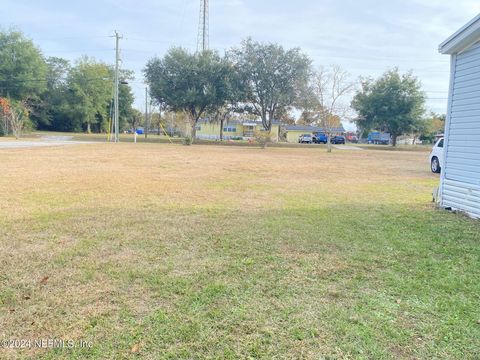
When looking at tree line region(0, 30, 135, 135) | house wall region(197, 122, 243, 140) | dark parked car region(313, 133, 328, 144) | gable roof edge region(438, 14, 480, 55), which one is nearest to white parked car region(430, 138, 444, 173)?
gable roof edge region(438, 14, 480, 55)

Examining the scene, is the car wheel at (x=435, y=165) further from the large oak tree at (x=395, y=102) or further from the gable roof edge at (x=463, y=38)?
the large oak tree at (x=395, y=102)

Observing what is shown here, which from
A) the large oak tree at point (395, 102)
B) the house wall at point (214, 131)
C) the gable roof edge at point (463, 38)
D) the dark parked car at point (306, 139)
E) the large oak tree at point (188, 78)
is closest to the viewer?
the gable roof edge at point (463, 38)

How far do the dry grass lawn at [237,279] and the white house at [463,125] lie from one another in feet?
1.55

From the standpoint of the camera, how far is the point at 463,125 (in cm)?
543

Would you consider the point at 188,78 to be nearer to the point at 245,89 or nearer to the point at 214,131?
the point at 245,89

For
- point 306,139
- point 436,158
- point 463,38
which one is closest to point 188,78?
point 306,139

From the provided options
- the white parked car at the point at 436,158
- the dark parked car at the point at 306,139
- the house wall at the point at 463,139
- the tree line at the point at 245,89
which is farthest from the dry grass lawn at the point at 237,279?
the dark parked car at the point at 306,139

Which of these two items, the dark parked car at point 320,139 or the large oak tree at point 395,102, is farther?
the dark parked car at point 320,139

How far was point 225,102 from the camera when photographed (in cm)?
3356

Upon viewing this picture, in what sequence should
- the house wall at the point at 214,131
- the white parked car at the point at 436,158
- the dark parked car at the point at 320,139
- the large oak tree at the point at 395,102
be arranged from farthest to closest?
the house wall at the point at 214,131 → the dark parked car at the point at 320,139 → the large oak tree at the point at 395,102 → the white parked car at the point at 436,158

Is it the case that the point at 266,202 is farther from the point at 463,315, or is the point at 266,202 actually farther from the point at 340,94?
the point at 340,94

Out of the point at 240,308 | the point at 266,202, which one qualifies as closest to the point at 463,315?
the point at 240,308

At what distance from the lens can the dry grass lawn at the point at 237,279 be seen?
6.70 ft

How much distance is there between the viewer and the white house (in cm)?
511
